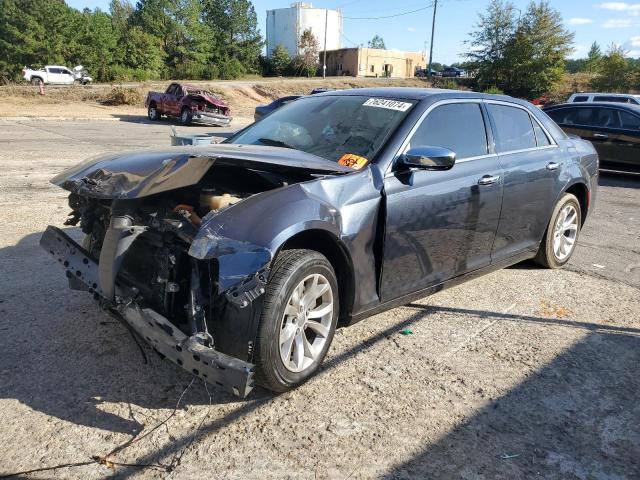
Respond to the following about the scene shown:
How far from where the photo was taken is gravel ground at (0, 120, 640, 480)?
8.69 feet

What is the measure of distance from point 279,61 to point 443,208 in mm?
76841

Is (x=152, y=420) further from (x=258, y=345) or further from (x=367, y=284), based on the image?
(x=367, y=284)

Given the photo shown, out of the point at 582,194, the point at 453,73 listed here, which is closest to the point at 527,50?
the point at 453,73

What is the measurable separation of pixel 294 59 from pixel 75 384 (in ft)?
264

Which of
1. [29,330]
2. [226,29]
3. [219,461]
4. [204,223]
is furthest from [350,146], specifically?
[226,29]

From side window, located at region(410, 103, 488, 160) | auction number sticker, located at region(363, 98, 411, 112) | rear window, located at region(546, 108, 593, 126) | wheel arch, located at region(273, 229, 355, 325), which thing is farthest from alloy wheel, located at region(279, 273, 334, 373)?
rear window, located at region(546, 108, 593, 126)

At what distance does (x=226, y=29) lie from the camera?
74.6 meters

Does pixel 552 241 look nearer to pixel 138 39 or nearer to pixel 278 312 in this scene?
pixel 278 312

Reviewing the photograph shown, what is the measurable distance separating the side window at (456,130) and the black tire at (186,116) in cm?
2118

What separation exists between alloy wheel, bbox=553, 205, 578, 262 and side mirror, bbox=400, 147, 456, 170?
238 centimetres

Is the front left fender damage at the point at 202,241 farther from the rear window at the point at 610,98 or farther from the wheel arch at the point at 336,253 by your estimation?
the rear window at the point at 610,98

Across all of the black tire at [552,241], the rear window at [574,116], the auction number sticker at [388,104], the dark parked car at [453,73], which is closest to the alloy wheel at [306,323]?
the auction number sticker at [388,104]

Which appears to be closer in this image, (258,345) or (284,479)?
(284,479)

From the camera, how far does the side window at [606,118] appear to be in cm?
1203
